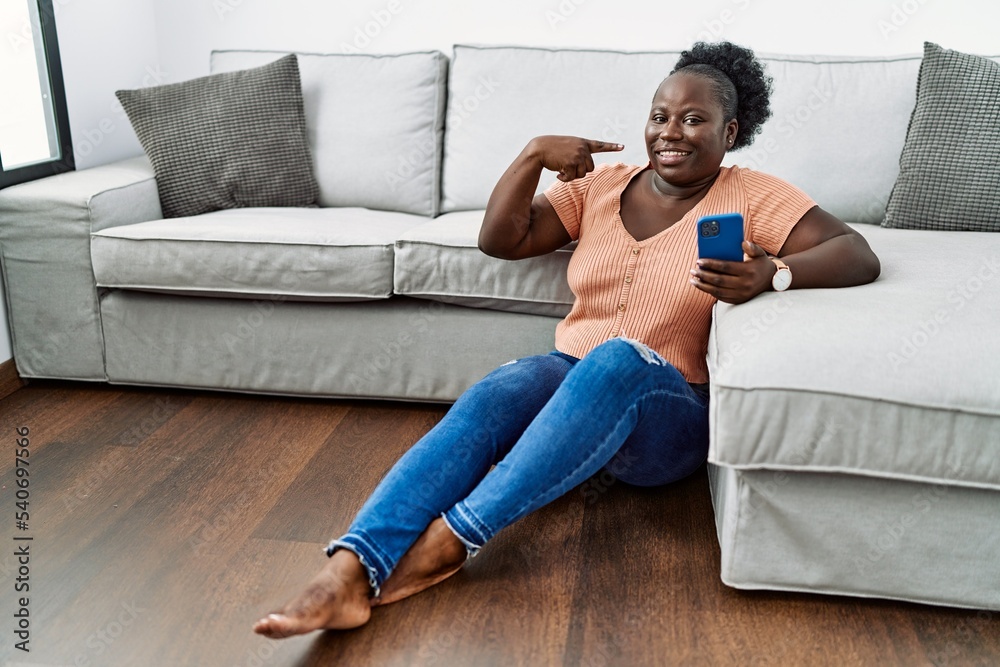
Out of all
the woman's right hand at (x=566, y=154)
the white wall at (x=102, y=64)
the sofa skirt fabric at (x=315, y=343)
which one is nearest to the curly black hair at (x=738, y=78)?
the woman's right hand at (x=566, y=154)

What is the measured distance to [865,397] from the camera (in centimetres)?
129

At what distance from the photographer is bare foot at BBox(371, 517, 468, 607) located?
1412 millimetres

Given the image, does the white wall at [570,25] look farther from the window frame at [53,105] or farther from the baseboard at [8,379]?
the baseboard at [8,379]

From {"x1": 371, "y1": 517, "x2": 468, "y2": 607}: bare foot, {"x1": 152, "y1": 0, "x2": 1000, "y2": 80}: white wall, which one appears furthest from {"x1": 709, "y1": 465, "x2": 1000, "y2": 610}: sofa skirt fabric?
{"x1": 152, "y1": 0, "x2": 1000, "y2": 80}: white wall

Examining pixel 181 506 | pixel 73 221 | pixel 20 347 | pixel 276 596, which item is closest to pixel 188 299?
pixel 73 221

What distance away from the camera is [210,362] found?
89.0 inches

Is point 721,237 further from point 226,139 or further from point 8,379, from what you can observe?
point 8,379

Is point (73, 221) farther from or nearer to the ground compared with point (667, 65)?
nearer to the ground

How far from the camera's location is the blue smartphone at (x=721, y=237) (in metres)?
1.45

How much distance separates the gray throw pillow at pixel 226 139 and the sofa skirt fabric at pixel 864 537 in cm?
165

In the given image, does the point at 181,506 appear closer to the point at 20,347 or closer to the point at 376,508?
the point at 376,508

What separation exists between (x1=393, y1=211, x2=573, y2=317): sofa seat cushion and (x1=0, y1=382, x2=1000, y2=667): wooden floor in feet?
1.21

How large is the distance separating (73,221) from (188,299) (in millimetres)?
341

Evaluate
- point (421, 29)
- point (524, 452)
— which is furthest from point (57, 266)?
point (524, 452)
